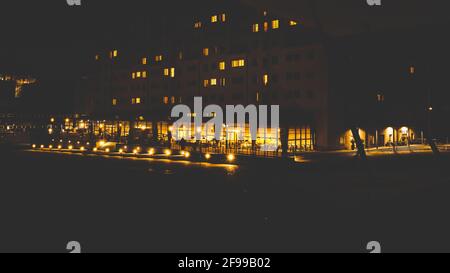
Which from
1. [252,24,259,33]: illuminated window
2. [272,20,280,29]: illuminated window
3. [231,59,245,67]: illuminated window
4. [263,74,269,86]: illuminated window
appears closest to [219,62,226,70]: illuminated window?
[231,59,245,67]: illuminated window

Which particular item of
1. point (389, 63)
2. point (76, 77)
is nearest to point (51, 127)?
point (76, 77)

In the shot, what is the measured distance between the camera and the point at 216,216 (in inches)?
418

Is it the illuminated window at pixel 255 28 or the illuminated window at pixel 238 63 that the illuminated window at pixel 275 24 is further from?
the illuminated window at pixel 238 63

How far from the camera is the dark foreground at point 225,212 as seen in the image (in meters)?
8.19

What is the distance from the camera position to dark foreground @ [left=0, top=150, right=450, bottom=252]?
8.19m

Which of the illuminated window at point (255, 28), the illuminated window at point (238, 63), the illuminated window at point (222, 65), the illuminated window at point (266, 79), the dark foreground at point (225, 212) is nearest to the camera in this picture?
the dark foreground at point (225, 212)

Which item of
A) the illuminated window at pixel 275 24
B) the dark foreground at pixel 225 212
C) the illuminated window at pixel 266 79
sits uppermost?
the illuminated window at pixel 275 24

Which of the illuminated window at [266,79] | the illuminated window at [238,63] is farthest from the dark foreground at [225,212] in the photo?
the illuminated window at [238,63]

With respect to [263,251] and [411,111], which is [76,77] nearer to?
[411,111]

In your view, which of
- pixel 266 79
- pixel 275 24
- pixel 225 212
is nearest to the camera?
pixel 225 212

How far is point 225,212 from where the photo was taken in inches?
438

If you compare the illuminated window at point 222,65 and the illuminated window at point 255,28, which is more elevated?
the illuminated window at point 255,28

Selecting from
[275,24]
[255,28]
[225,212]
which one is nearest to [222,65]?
[255,28]

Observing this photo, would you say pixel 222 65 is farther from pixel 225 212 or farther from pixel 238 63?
pixel 225 212
